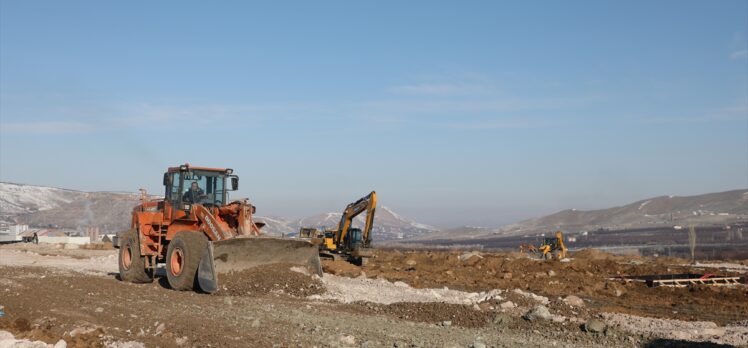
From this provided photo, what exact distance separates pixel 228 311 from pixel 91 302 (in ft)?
9.26

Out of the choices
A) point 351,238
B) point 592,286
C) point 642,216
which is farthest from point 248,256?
point 642,216

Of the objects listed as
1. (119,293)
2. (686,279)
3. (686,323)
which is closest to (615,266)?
(686,279)

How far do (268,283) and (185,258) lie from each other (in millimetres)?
1770

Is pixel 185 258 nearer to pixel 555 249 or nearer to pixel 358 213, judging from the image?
pixel 358 213

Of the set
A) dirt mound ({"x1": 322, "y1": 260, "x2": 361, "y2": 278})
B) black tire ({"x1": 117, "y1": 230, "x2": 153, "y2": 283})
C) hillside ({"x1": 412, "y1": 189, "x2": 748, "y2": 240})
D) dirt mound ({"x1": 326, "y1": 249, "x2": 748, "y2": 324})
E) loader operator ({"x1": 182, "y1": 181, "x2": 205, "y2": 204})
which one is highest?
hillside ({"x1": 412, "y1": 189, "x2": 748, "y2": 240})

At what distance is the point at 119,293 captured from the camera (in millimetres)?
14484

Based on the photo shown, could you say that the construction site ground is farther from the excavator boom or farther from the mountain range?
the mountain range

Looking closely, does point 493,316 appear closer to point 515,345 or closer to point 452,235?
point 515,345

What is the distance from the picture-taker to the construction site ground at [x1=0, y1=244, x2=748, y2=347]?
9586 mm

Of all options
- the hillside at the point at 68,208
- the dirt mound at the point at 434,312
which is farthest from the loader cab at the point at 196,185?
the hillside at the point at 68,208

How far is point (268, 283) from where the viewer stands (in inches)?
585

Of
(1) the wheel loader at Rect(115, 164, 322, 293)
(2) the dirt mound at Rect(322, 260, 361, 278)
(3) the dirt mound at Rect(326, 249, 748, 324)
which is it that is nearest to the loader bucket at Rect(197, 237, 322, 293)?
(1) the wheel loader at Rect(115, 164, 322, 293)

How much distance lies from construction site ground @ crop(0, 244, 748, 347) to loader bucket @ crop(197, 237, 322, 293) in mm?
274

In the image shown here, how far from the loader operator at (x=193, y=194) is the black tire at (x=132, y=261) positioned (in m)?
1.79
